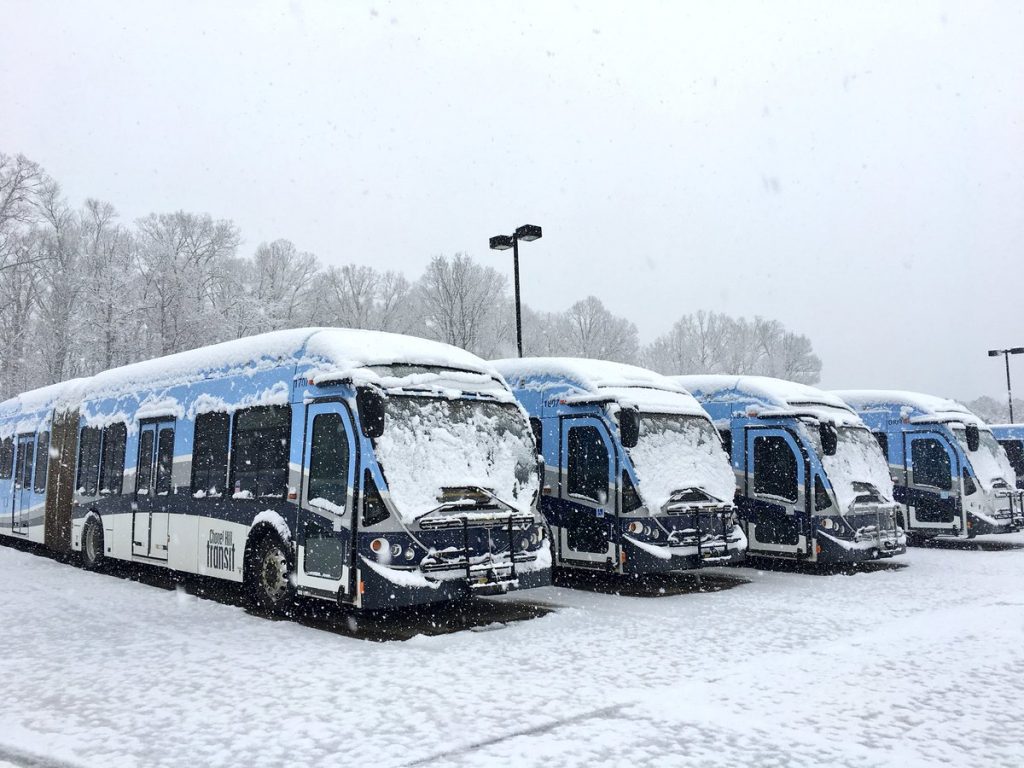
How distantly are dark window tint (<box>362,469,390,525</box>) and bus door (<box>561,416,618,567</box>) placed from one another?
13.5ft

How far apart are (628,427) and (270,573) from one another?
503 centimetres

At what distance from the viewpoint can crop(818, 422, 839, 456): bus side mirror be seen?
14336 millimetres

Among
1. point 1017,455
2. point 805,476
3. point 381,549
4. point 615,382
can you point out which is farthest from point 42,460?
point 1017,455

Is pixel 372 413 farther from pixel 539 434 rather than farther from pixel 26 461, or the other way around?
pixel 26 461

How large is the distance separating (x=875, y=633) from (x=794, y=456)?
5454 millimetres

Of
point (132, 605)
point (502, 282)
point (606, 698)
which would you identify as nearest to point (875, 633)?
point (606, 698)

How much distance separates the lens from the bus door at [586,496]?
1220 centimetres

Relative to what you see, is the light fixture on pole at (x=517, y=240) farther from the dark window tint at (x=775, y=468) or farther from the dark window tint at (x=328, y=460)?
the dark window tint at (x=328, y=460)

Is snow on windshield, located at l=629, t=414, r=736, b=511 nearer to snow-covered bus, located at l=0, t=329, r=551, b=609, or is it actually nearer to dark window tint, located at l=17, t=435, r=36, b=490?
snow-covered bus, located at l=0, t=329, r=551, b=609

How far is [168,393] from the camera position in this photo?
1317 cm

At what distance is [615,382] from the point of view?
42.7 feet

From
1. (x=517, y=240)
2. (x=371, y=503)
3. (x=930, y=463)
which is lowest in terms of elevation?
(x=371, y=503)

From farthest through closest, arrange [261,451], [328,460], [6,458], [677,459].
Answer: [6,458] → [677,459] → [261,451] → [328,460]

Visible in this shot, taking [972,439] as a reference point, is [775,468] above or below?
below
